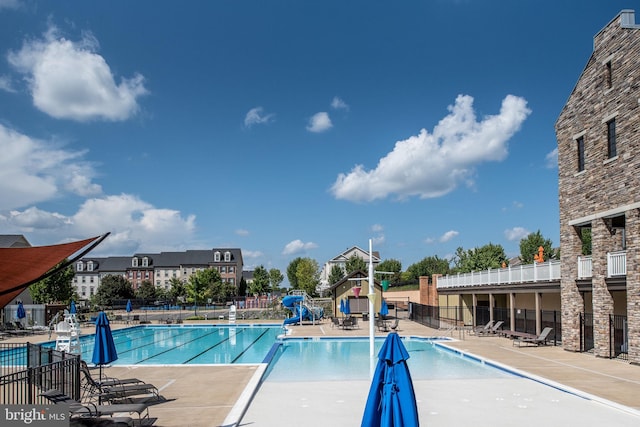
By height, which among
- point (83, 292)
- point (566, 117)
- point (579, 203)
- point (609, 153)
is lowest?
point (83, 292)

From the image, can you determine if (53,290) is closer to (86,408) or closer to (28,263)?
(86,408)

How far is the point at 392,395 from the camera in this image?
735cm

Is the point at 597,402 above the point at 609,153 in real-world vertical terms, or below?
below

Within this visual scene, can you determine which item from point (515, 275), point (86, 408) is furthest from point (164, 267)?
point (86, 408)

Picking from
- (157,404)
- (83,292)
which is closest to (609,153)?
(157,404)

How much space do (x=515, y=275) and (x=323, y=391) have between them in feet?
56.4

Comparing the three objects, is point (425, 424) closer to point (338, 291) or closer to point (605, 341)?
point (605, 341)

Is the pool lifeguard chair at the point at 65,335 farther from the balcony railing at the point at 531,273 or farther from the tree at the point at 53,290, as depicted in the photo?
the tree at the point at 53,290

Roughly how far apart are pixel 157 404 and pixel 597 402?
1020 cm

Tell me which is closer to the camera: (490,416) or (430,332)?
(490,416)

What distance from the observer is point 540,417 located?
11125mm

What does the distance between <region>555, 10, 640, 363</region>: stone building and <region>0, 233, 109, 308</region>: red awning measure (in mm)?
17303

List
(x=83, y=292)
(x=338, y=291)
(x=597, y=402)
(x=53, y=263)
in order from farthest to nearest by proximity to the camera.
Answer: (x=83, y=292) < (x=338, y=291) < (x=597, y=402) < (x=53, y=263)

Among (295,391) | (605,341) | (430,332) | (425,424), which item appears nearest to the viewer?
(425,424)
